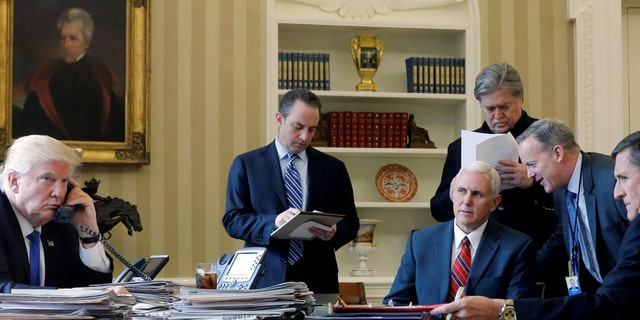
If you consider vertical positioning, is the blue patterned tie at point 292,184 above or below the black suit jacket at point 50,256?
above

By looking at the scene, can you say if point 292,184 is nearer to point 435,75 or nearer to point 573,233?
point 573,233

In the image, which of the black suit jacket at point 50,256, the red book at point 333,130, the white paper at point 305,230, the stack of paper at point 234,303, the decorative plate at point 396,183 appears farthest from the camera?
the decorative plate at point 396,183

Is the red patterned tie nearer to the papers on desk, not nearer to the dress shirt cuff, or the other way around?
the papers on desk

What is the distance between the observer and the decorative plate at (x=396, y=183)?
20.2 feet

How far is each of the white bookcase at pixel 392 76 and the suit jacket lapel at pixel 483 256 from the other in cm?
266

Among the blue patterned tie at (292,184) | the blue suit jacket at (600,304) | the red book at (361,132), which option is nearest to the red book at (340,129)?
the red book at (361,132)

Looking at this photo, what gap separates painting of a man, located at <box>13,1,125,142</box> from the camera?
561cm

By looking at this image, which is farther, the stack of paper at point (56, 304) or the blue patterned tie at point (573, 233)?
the blue patterned tie at point (573, 233)

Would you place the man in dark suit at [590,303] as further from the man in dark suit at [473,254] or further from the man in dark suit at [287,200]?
the man in dark suit at [287,200]

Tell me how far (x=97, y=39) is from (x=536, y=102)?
293 cm

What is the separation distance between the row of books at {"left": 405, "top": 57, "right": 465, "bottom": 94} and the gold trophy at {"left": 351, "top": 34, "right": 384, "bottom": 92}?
0.79 feet

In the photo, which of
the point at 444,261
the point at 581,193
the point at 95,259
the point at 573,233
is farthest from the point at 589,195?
the point at 95,259

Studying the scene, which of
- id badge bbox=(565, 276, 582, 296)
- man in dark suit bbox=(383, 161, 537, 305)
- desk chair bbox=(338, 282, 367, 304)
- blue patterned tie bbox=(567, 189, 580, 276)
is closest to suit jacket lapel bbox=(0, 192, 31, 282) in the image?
man in dark suit bbox=(383, 161, 537, 305)

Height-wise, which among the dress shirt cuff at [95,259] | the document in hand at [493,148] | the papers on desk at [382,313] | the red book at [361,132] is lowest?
the papers on desk at [382,313]
